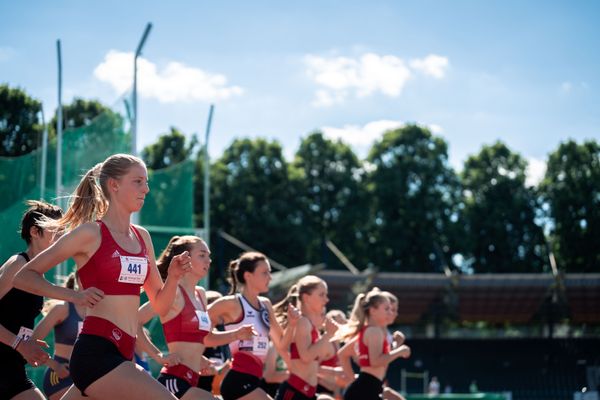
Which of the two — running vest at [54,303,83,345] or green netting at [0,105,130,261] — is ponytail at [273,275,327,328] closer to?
running vest at [54,303,83,345]

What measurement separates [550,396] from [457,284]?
22.3ft

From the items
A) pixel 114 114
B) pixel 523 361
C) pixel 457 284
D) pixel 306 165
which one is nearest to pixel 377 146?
pixel 306 165

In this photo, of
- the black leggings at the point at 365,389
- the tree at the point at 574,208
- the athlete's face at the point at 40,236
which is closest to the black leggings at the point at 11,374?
the athlete's face at the point at 40,236

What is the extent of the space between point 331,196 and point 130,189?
39.8 m

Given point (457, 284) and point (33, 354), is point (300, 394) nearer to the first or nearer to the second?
point (33, 354)

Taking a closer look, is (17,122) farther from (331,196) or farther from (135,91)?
(331,196)

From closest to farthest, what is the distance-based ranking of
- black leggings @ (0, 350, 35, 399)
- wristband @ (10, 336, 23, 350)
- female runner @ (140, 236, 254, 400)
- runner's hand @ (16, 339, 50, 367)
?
1. runner's hand @ (16, 339, 50, 367)
2. wristband @ (10, 336, 23, 350)
3. black leggings @ (0, 350, 35, 399)
4. female runner @ (140, 236, 254, 400)

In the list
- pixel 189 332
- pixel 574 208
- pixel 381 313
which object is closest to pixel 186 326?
pixel 189 332

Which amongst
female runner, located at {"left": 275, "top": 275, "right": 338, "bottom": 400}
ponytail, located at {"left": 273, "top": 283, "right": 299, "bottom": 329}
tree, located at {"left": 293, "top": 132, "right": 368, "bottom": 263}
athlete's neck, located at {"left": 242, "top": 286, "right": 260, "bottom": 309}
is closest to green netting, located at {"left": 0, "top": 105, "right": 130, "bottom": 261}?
ponytail, located at {"left": 273, "top": 283, "right": 299, "bottom": 329}

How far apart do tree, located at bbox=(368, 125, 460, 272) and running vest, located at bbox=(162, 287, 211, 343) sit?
36728 mm

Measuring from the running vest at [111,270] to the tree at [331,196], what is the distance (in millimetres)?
37399

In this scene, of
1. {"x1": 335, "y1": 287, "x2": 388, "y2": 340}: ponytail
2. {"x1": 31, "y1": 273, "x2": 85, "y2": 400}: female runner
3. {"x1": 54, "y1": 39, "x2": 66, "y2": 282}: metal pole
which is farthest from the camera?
{"x1": 54, "y1": 39, "x2": 66, "y2": 282}: metal pole

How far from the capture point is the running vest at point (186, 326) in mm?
6574

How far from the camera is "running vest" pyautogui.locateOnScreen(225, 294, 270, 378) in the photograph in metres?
7.66
